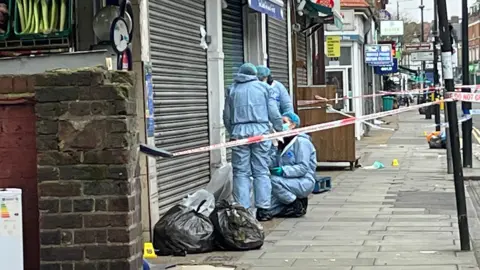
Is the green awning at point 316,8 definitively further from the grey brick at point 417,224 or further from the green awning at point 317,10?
the grey brick at point 417,224

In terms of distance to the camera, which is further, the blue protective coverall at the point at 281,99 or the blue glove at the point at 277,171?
the blue protective coverall at the point at 281,99

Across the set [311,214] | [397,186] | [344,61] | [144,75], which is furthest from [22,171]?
[344,61]

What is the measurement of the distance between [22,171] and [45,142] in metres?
0.41

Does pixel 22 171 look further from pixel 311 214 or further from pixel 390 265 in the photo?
pixel 311 214

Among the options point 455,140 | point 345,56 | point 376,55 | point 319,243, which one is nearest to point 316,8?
point 319,243

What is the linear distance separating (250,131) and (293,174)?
861 mm

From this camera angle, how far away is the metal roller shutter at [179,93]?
916 cm

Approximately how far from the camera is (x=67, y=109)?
18.7 feet

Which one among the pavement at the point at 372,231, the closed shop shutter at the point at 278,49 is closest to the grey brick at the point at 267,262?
the pavement at the point at 372,231

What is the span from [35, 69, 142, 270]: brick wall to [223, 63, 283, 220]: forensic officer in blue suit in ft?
13.9

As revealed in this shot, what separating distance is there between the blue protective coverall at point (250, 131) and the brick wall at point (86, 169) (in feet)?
13.9

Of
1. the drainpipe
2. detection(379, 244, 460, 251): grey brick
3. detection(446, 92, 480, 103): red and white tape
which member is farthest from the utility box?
the drainpipe

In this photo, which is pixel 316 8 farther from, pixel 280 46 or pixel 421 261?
pixel 421 261

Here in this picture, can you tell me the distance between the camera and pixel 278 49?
16000 mm
